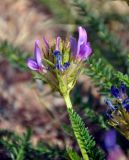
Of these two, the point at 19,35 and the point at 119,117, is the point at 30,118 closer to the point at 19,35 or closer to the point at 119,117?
the point at 19,35

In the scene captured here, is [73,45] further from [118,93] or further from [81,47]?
[118,93]

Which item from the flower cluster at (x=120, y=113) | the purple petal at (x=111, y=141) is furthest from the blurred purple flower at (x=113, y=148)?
the flower cluster at (x=120, y=113)

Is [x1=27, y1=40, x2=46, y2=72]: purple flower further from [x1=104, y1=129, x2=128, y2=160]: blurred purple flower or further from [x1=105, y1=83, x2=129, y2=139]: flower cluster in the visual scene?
[x1=104, y1=129, x2=128, y2=160]: blurred purple flower

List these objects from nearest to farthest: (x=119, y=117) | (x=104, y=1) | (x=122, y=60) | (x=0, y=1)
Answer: (x=119, y=117) < (x=122, y=60) < (x=104, y=1) < (x=0, y=1)

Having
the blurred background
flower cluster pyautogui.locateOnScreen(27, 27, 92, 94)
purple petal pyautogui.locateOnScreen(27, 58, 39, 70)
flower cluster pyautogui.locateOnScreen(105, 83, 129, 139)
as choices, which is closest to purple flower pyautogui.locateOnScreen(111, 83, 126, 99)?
flower cluster pyautogui.locateOnScreen(105, 83, 129, 139)

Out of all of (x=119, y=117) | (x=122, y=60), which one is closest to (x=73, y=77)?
(x=119, y=117)

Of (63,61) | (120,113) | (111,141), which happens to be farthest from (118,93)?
(111,141)
